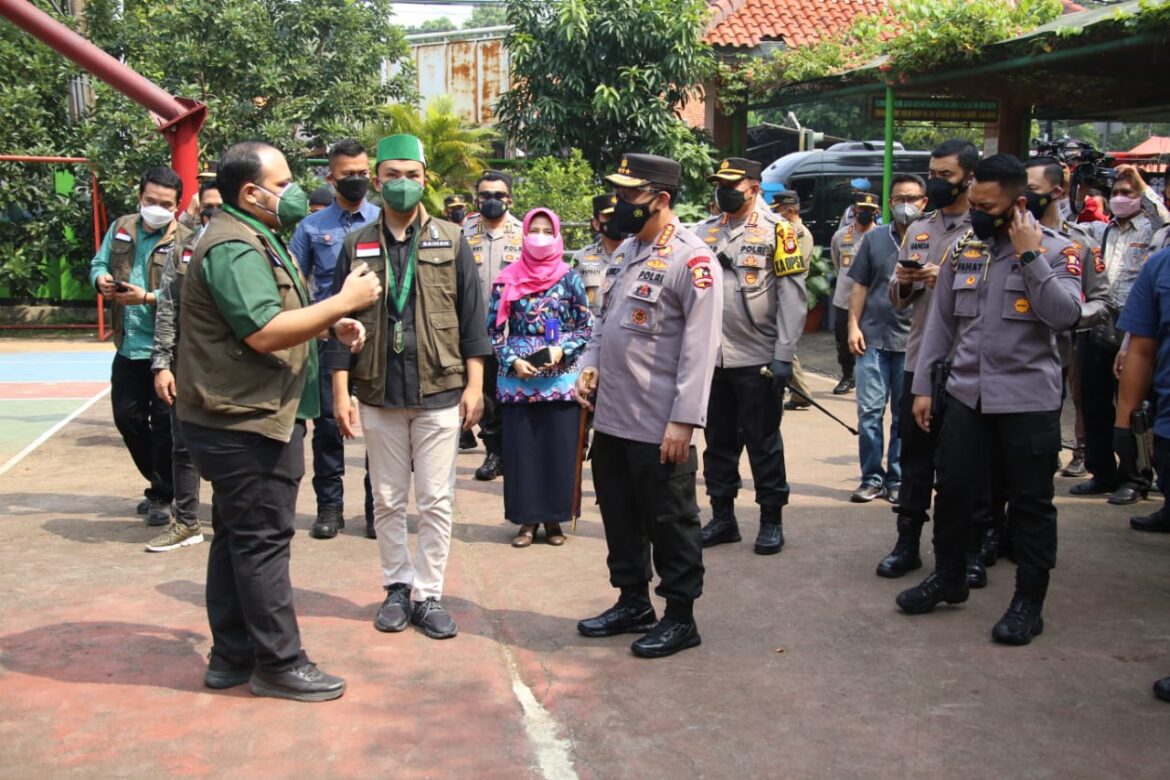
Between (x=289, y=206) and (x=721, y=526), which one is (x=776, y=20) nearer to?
(x=721, y=526)

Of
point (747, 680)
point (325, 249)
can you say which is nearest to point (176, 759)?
point (747, 680)

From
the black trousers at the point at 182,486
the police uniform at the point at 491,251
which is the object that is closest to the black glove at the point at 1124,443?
the police uniform at the point at 491,251

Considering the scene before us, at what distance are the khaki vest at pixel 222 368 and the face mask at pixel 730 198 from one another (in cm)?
275

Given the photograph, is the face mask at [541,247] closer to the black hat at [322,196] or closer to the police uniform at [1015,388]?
the black hat at [322,196]

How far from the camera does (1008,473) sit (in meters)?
4.90

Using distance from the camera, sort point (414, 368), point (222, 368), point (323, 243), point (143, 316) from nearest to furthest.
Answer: point (222, 368)
point (414, 368)
point (323, 243)
point (143, 316)

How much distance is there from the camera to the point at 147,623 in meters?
5.16

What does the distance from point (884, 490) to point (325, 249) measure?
12.3ft

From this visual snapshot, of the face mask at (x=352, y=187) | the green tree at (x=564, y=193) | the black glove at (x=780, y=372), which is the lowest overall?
the black glove at (x=780, y=372)

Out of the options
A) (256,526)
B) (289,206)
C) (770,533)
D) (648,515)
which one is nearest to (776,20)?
(770,533)

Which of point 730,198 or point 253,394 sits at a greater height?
point 730,198

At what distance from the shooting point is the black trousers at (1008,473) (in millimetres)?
4820

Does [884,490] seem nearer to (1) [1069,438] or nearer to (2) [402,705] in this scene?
(1) [1069,438]

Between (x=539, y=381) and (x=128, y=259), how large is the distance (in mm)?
2558
